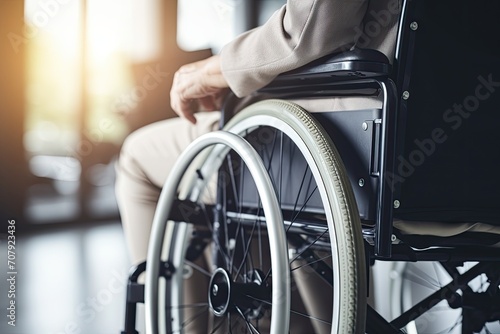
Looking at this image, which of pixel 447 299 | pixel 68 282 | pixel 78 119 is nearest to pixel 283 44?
pixel 447 299

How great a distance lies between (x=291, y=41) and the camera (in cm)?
97

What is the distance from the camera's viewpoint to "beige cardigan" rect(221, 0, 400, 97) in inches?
35.6

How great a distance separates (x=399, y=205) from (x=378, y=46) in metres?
0.25

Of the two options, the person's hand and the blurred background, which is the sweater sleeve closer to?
the person's hand

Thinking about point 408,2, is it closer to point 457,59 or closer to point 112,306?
point 457,59

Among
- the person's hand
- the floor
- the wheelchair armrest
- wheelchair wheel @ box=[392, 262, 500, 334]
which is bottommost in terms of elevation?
the floor

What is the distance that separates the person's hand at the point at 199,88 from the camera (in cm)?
118

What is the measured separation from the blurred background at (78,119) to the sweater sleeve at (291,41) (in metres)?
1.02

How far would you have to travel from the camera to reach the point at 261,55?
3.37 ft

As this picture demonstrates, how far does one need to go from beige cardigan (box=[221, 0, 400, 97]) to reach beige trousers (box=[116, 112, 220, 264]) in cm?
55

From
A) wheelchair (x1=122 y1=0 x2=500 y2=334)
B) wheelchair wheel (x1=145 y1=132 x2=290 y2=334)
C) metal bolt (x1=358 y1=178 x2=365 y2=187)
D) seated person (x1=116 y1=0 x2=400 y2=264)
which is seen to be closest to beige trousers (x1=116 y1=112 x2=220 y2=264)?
seated person (x1=116 y1=0 x2=400 y2=264)

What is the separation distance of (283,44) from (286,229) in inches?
13.3

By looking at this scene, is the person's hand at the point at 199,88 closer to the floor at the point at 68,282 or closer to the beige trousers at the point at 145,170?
the beige trousers at the point at 145,170

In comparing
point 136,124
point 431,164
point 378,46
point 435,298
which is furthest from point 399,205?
point 136,124
